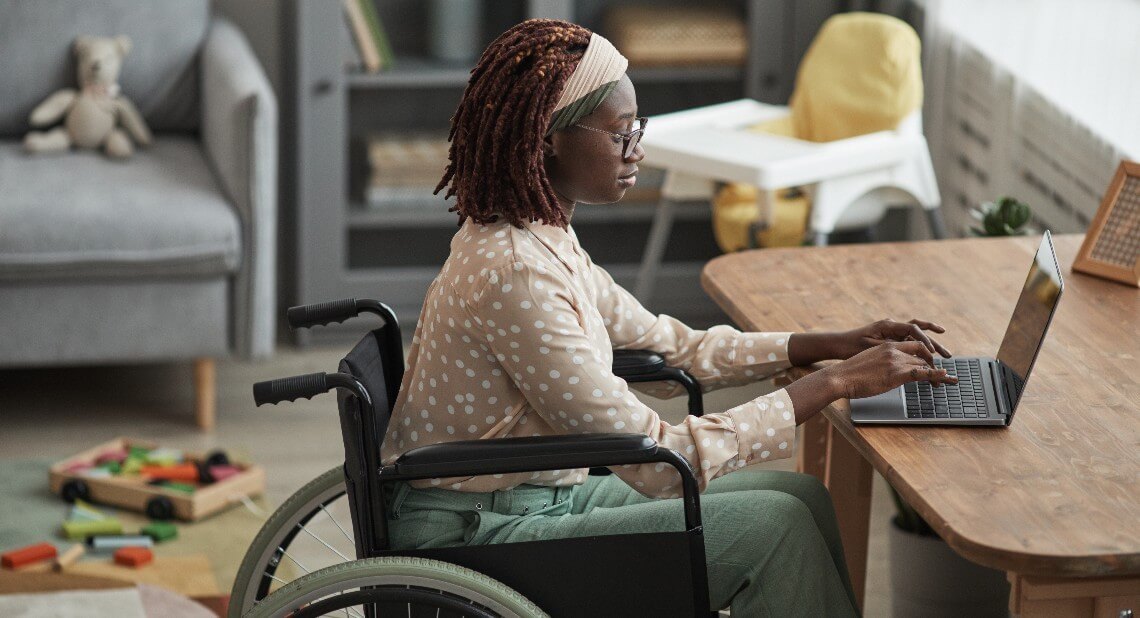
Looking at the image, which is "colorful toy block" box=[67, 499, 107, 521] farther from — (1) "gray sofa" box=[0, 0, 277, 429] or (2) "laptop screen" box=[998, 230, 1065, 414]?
(2) "laptop screen" box=[998, 230, 1065, 414]

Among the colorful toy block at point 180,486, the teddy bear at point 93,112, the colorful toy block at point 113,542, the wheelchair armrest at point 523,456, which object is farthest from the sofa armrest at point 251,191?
the wheelchair armrest at point 523,456

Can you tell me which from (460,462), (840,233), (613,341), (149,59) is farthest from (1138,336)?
(149,59)

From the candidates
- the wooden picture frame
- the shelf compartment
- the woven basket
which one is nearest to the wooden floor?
the shelf compartment

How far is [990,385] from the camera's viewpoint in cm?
165

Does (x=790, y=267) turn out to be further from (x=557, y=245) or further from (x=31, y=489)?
(x=31, y=489)

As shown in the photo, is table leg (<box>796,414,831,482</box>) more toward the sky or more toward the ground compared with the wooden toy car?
more toward the sky

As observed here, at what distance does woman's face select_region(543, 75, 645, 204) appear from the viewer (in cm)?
158

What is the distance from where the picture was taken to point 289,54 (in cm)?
388

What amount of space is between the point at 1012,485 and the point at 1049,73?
1.89m

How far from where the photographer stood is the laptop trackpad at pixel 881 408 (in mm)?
1588

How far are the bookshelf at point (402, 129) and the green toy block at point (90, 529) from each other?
3.63ft

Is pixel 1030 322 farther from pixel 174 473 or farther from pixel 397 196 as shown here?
pixel 397 196

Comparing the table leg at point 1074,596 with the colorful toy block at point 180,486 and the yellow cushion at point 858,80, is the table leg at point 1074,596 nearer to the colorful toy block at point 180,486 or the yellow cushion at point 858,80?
the colorful toy block at point 180,486

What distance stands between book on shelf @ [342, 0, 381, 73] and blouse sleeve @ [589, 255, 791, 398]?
2011 mm
